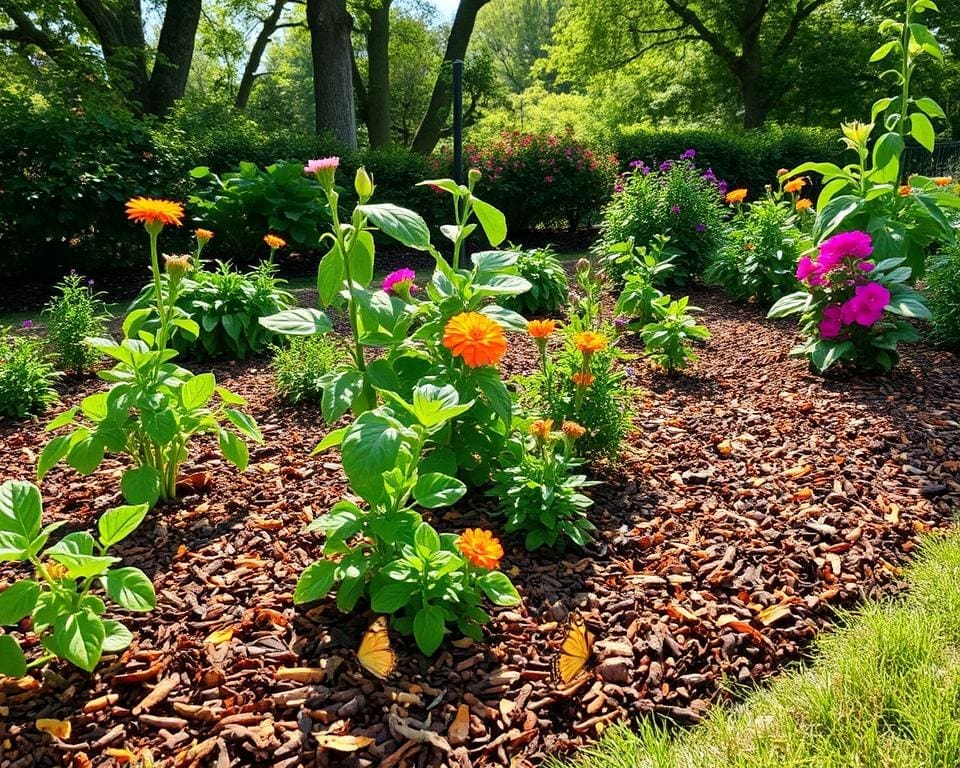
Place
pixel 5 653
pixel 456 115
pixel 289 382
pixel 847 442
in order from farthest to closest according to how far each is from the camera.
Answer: pixel 456 115 < pixel 289 382 < pixel 847 442 < pixel 5 653

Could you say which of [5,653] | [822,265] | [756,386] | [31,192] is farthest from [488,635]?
[31,192]

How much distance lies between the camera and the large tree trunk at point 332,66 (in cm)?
1092

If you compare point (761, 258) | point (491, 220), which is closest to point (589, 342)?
point (491, 220)

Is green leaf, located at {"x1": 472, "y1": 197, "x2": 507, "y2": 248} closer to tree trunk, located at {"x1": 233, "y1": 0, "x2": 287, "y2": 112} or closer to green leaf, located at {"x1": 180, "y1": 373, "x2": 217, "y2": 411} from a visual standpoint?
green leaf, located at {"x1": 180, "y1": 373, "x2": 217, "y2": 411}

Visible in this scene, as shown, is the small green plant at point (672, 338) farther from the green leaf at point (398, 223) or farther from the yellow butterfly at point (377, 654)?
the yellow butterfly at point (377, 654)

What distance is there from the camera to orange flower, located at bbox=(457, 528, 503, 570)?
5.15ft

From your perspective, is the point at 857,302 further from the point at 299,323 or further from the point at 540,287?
the point at 299,323

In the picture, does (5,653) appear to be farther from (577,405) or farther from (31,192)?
(31,192)

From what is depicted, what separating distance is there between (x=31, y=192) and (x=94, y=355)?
3162 millimetres

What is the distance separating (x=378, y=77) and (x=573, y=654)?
1662 centimetres

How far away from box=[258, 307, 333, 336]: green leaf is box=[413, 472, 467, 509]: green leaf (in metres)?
0.49

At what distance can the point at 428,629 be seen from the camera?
1.66 metres

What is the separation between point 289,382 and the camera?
3.34 m

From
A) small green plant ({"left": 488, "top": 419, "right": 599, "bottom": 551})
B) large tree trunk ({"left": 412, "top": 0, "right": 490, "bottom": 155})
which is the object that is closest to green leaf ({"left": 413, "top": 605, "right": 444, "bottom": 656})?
small green plant ({"left": 488, "top": 419, "right": 599, "bottom": 551})
